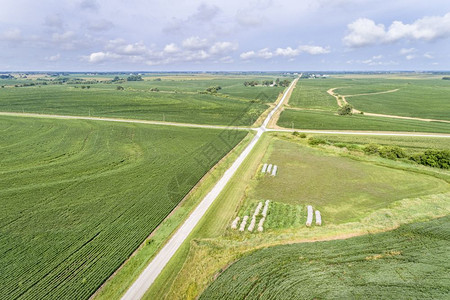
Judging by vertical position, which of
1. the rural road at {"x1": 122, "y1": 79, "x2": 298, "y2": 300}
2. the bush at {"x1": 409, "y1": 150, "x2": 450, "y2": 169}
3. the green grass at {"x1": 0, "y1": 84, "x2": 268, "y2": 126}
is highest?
the green grass at {"x1": 0, "y1": 84, "x2": 268, "y2": 126}

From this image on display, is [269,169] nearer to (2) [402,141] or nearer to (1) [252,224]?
(1) [252,224]

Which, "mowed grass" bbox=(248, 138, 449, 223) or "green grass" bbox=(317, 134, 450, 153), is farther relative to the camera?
"green grass" bbox=(317, 134, 450, 153)

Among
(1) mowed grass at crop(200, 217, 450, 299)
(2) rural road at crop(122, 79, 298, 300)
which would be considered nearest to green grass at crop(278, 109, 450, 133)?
(2) rural road at crop(122, 79, 298, 300)

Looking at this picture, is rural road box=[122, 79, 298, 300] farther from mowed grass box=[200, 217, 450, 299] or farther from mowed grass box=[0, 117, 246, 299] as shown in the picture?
mowed grass box=[200, 217, 450, 299]

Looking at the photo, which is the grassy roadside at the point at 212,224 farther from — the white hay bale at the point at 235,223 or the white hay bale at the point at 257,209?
the white hay bale at the point at 257,209

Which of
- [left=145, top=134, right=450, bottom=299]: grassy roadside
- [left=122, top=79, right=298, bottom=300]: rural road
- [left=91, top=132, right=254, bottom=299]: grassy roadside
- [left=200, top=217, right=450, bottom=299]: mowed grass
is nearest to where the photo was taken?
[left=200, top=217, right=450, bottom=299]: mowed grass

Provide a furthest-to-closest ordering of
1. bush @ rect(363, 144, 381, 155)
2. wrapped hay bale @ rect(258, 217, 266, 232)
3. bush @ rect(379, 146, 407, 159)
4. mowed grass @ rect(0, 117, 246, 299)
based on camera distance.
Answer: bush @ rect(363, 144, 381, 155), bush @ rect(379, 146, 407, 159), wrapped hay bale @ rect(258, 217, 266, 232), mowed grass @ rect(0, 117, 246, 299)

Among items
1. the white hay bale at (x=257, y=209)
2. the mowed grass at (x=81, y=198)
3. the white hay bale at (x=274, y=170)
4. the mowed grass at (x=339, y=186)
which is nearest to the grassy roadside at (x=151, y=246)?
the mowed grass at (x=81, y=198)

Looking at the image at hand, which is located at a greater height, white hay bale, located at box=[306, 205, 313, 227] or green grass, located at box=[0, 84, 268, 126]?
green grass, located at box=[0, 84, 268, 126]
